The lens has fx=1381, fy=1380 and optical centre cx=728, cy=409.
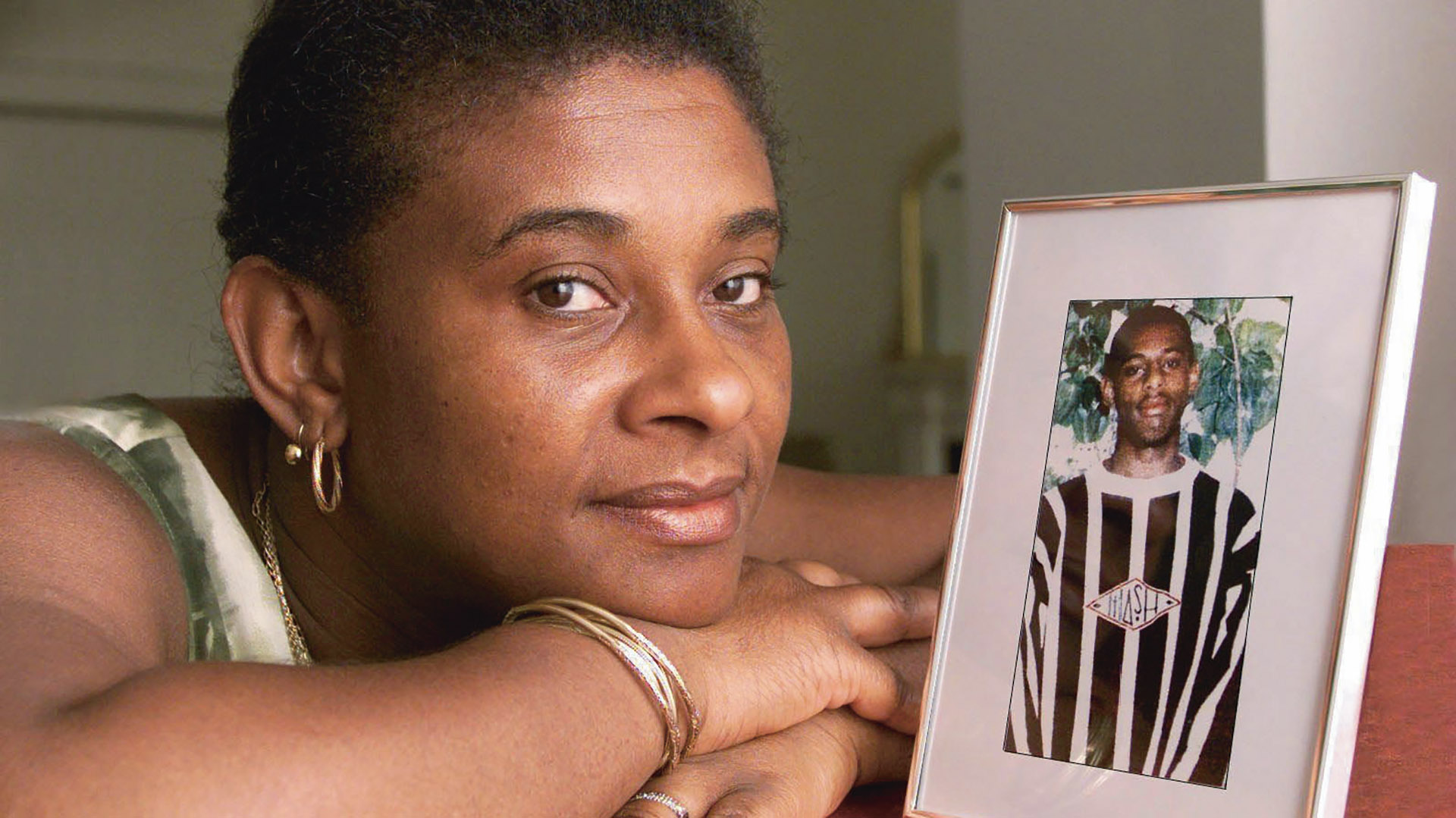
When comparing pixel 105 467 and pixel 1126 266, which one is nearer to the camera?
pixel 1126 266

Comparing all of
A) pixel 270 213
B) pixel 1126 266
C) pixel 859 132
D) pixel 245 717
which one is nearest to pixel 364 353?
pixel 270 213

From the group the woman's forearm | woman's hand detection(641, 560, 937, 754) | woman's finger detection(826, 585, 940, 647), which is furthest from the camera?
woman's finger detection(826, 585, 940, 647)

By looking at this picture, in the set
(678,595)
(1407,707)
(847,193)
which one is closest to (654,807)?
(678,595)

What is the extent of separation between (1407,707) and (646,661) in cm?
38

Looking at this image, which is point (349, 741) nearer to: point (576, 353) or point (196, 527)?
point (576, 353)

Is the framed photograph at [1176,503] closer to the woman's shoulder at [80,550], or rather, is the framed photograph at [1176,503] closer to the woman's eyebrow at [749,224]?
the woman's eyebrow at [749,224]

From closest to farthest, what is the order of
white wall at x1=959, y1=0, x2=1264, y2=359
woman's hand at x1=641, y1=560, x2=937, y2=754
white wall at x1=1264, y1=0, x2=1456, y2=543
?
woman's hand at x1=641, y1=560, x2=937, y2=754 < white wall at x1=1264, y1=0, x2=1456, y2=543 < white wall at x1=959, y1=0, x2=1264, y2=359

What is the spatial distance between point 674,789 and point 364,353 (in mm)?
314

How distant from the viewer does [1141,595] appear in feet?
2.03

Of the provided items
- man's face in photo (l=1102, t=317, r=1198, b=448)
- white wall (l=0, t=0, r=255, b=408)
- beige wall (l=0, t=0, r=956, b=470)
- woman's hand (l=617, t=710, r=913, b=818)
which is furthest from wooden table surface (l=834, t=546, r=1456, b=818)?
white wall (l=0, t=0, r=255, b=408)

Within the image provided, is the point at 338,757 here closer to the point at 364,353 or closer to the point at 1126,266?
the point at 364,353

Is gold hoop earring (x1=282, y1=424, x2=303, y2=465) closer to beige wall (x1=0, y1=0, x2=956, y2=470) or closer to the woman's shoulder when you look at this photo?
the woman's shoulder

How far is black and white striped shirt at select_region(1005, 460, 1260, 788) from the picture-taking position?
1.95ft

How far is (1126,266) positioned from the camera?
0.66 m
